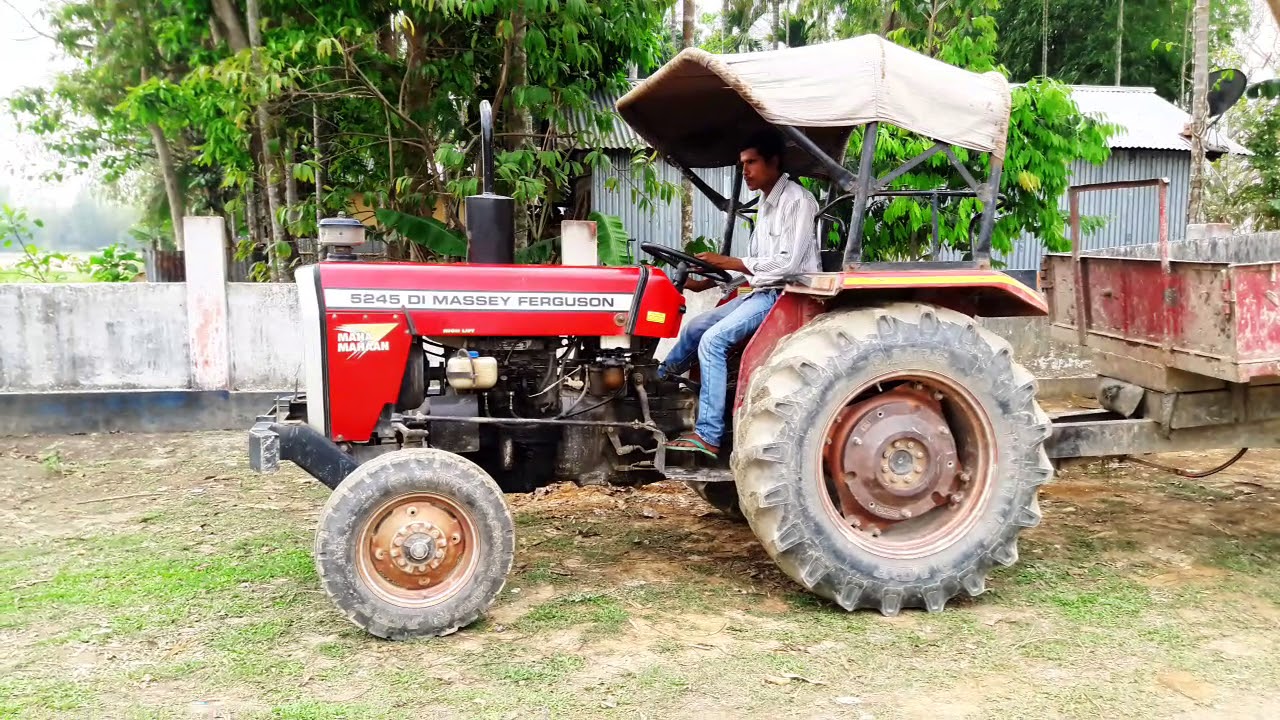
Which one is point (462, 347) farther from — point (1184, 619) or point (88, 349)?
point (88, 349)

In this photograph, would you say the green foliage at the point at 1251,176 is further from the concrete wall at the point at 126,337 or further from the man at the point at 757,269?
the concrete wall at the point at 126,337

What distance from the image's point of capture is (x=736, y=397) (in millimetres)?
4223

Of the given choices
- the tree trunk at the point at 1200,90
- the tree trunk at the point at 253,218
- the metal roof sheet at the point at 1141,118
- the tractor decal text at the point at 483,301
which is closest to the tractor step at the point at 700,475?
the tractor decal text at the point at 483,301

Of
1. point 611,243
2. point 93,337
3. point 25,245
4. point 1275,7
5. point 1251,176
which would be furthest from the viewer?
point 1251,176

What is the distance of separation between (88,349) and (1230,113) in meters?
20.4

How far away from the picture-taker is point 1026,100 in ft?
29.3

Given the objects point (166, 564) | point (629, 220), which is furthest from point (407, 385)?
point (629, 220)

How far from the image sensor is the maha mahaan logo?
401 centimetres

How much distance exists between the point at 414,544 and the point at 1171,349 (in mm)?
3449

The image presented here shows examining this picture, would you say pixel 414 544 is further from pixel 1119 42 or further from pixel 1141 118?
pixel 1119 42

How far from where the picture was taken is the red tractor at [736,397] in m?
3.76

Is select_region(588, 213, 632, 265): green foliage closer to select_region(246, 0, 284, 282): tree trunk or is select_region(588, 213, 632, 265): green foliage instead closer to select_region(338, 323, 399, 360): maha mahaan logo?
select_region(246, 0, 284, 282): tree trunk

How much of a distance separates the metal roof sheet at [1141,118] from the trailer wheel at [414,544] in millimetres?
A: 13647

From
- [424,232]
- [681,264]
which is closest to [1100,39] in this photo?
[424,232]
